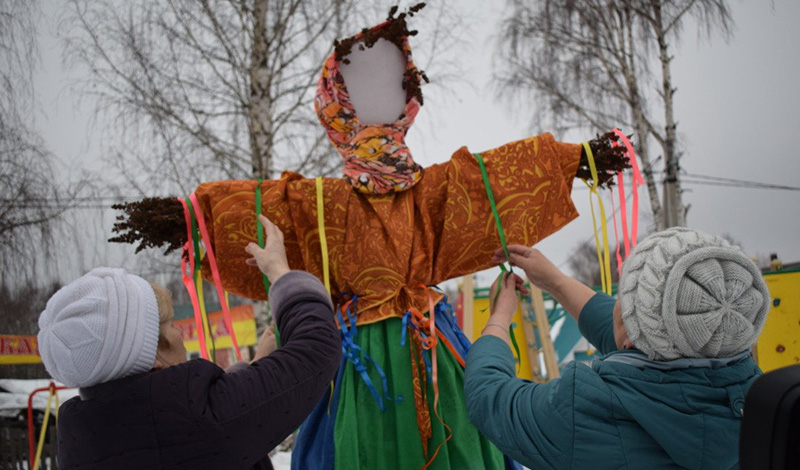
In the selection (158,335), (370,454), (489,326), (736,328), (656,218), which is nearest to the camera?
(736,328)

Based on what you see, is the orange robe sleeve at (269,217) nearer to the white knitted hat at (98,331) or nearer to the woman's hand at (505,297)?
the woman's hand at (505,297)

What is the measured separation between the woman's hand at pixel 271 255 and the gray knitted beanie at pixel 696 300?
725 mm

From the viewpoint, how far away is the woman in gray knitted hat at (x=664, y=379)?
879 mm

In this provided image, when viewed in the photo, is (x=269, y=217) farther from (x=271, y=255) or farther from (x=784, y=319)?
(x=784, y=319)

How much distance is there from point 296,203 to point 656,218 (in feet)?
19.9

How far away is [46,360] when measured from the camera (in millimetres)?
956

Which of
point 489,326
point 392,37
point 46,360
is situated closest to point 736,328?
point 489,326

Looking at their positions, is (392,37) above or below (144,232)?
above

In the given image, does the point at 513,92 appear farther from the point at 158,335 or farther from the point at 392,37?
the point at 158,335

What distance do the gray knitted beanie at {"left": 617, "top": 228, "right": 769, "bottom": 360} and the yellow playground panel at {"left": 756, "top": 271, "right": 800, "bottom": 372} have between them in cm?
374

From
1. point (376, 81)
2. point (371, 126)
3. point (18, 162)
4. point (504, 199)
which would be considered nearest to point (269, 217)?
point (371, 126)

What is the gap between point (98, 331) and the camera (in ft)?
3.01

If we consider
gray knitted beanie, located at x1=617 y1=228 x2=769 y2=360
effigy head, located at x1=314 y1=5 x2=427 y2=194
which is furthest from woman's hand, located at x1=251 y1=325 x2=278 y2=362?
gray knitted beanie, located at x1=617 y1=228 x2=769 y2=360

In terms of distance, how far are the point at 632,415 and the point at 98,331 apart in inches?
33.1
